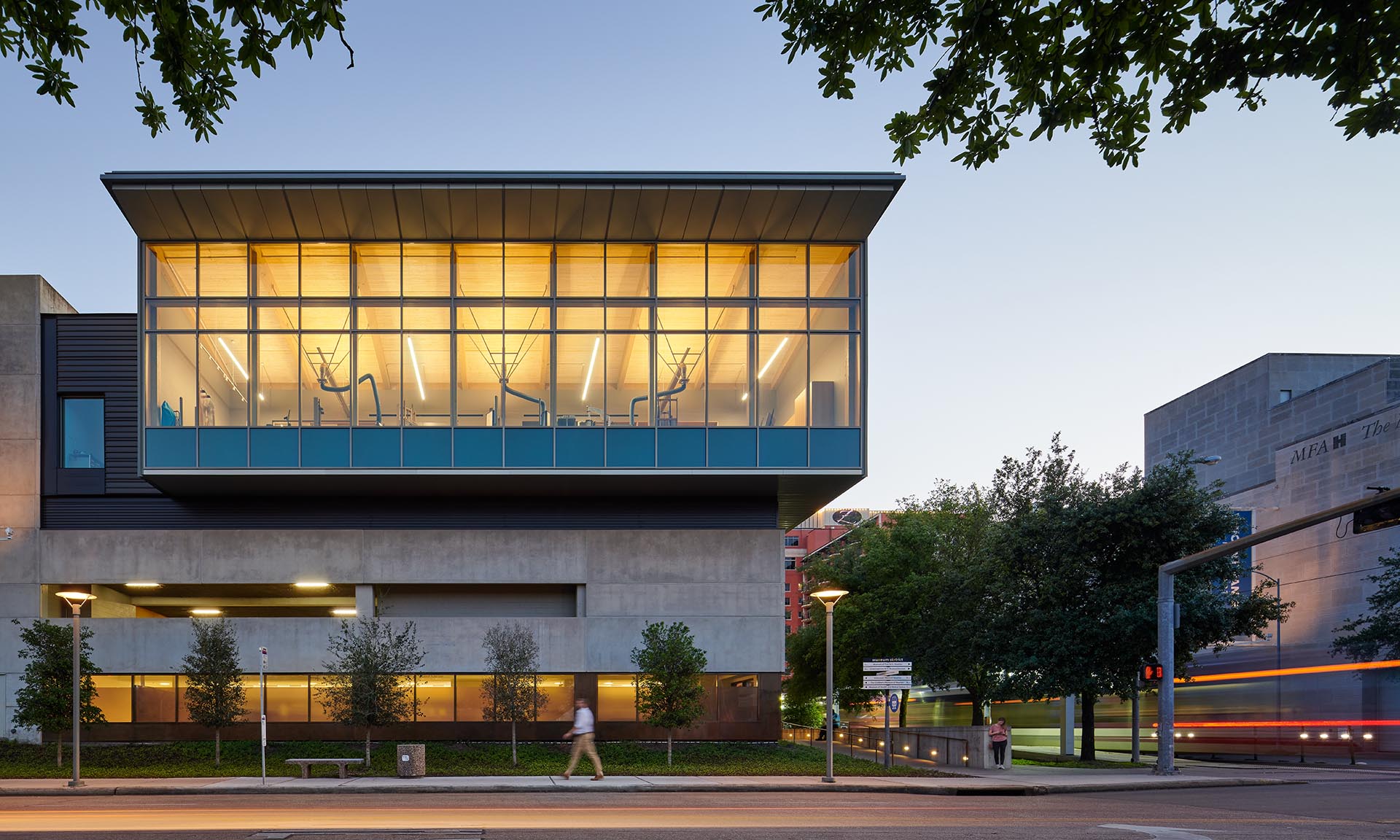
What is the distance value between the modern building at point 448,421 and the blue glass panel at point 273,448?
6cm

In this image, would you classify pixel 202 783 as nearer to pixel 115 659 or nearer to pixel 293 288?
pixel 115 659

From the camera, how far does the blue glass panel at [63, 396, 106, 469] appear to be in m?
35.8

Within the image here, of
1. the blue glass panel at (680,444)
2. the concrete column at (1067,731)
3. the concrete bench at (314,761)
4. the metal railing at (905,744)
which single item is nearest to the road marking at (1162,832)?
the metal railing at (905,744)

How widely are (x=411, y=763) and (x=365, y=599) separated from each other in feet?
30.4

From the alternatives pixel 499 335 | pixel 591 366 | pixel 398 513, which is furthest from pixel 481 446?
pixel 398 513

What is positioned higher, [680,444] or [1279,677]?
[680,444]

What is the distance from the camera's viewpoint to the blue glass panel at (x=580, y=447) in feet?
110

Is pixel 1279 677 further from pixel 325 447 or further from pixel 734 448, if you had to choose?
pixel 325 447

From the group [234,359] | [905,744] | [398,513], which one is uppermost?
[234,359]

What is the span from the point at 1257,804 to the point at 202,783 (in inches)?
842

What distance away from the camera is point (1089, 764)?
116 feet

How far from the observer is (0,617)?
3462cm

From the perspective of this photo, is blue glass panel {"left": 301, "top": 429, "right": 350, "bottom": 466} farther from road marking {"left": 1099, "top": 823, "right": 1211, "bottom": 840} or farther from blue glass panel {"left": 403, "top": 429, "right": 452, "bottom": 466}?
road marking {"left": 1099, "top": 823, "right": 1211, "bottom": 840}

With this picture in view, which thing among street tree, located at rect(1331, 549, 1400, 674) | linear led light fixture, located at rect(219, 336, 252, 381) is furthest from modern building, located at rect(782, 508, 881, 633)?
linear led light fixture, located at rect(219, 336, 252, 381)
